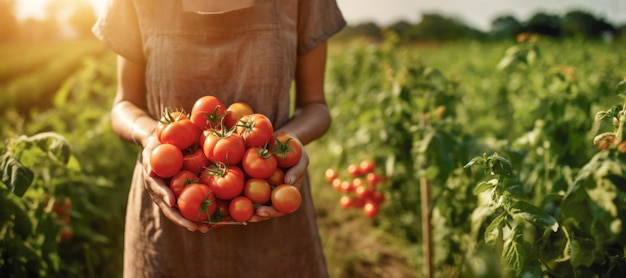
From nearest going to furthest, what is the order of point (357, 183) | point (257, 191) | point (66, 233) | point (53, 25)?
1. point (257, 191)
2. point (66, 233)
3. point (357, 183)
4. point (53, 25)

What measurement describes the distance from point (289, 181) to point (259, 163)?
0.30ft

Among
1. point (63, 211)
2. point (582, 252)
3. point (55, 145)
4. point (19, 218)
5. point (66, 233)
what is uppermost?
point (55, 145)

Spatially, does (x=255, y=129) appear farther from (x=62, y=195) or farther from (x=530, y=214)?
(x=62, y=195)

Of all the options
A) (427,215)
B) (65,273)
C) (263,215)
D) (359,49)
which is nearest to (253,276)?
(263,215)

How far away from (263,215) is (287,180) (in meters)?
0.11

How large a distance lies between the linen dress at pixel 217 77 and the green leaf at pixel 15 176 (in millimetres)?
379

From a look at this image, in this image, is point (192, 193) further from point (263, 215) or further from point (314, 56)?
point (314, 56)

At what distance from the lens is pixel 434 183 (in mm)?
3209

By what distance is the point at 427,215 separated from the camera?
8.47 ft

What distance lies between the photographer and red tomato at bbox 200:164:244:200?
1292 mm

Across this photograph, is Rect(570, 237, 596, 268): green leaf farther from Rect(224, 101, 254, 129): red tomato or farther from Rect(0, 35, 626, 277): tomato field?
Rect(224, 101, 254, 129): red tomato

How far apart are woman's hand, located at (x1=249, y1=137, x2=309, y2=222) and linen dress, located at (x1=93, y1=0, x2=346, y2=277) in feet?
0.59

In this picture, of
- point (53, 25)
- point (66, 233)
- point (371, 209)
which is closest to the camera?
point (66, 233)

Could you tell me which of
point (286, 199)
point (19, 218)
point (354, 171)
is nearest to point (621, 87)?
point (286, 199)
